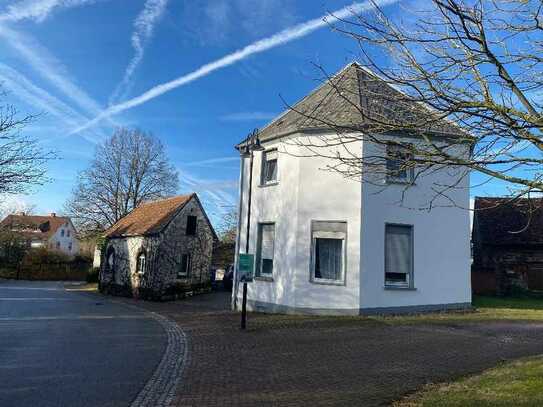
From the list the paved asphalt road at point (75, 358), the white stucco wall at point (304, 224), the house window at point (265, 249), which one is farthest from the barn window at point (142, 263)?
→ the white stucco wall at point (304, 224)

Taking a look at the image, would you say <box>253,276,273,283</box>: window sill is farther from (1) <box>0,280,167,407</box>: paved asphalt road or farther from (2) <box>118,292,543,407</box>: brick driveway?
(1) <box>0,280,167,407</box>: paved asphalt road

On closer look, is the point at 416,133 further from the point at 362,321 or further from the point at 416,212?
the point at 416,212

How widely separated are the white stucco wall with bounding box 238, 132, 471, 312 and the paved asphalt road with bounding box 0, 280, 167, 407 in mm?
4976

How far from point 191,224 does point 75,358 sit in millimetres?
19764

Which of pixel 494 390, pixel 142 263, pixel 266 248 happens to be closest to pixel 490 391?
pixel 494 390

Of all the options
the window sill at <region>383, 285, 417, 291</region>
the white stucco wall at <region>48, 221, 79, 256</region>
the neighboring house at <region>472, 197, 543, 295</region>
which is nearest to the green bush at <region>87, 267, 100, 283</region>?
the neighboring house at <region>472, 197, 543, 295</region>

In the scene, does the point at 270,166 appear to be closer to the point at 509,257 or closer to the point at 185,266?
the point at 185,266

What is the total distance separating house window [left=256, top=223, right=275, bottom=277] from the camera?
17828mm

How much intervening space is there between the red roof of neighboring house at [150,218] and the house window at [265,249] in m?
10.4

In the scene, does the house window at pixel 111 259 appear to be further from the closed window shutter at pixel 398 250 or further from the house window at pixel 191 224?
the closed window shutter at pixel 398 250

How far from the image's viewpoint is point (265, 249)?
18031 mm

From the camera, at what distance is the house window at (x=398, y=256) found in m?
16.3

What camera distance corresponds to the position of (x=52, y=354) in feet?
32.3

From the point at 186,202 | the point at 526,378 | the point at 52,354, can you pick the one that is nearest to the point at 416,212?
the point at 526,378
